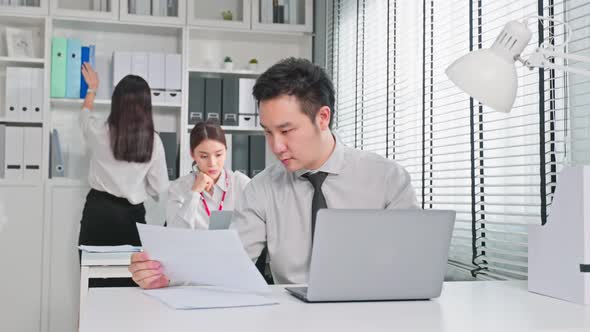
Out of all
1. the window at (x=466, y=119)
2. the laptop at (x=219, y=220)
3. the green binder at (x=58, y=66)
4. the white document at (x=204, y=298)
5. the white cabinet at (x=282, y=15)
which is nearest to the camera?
the white document at (x=204, y=298)

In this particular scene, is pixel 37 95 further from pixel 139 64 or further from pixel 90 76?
pixel 139 64

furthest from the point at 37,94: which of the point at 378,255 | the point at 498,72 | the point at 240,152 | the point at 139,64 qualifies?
the point at 498,72

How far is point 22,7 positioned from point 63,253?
1440 mm

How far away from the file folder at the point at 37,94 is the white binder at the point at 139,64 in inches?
20.2

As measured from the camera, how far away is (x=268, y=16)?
4203mm

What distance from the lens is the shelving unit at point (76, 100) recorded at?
12.6 ft

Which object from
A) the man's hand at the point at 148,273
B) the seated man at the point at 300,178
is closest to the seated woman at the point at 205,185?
the seated man at the point at 300,178

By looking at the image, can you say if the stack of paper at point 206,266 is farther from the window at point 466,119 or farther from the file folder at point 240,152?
the file folder at point 240,152

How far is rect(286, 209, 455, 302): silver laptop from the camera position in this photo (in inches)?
52.4

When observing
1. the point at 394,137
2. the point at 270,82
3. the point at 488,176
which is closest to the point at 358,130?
the point at 394,137

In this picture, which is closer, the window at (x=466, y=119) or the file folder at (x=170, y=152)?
the window at (x=466, y=119)

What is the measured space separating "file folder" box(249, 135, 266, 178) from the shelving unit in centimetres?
8

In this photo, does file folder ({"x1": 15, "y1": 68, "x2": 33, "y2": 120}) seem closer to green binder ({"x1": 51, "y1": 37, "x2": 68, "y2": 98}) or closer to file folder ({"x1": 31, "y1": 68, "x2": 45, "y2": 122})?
file folder ({"x1": 31, "y1": 68, "x2": 45, "y2": 122})

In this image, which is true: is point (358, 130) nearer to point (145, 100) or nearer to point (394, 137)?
point (394, 137)
